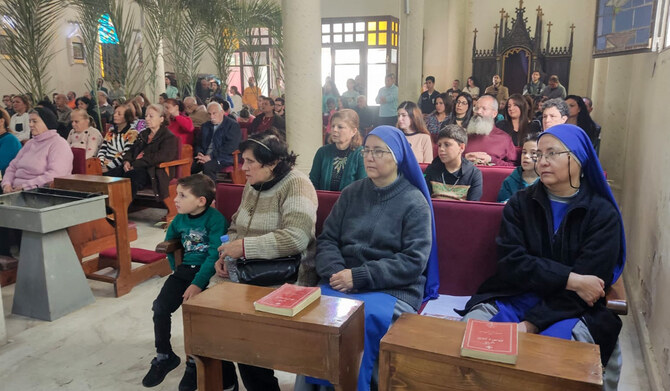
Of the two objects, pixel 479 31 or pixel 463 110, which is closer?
pixel 463 110

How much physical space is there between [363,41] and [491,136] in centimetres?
1322

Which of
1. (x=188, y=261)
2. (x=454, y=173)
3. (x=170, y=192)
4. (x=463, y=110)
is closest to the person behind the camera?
(x=188, y=261)

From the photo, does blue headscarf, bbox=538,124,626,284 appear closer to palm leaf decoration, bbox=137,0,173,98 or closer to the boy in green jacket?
the boy in green jacket

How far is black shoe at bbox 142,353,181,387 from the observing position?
299 cm

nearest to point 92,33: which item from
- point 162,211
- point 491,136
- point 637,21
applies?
point 162,211

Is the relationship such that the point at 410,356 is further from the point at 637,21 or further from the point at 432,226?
the point at 637,21

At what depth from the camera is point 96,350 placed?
3436mm

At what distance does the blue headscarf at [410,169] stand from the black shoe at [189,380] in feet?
4.17

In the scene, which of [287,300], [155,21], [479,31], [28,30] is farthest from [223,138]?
[479,31]

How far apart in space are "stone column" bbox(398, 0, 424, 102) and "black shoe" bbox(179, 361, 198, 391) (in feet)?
30.3

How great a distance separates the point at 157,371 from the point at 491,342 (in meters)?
1.95

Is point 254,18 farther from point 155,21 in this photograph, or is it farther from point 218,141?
point 218,141

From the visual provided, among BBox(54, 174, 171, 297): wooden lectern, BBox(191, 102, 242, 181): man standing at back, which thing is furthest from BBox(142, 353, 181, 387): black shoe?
BBox(191, 102, 242, 181): man standing at back

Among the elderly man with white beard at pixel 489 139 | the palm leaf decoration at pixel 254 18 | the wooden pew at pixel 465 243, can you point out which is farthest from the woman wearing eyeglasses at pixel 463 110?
the palm leaf decoration at pixel 254 18
